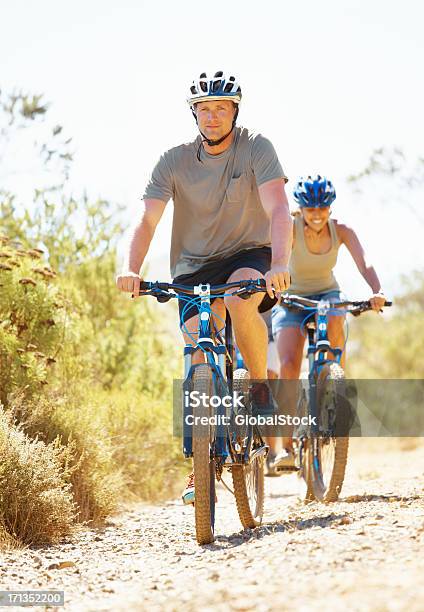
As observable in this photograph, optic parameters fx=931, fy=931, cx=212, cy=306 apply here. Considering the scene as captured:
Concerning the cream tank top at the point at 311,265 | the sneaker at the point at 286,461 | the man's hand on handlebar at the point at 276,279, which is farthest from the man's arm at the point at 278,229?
the sneaker at the point at 286,461

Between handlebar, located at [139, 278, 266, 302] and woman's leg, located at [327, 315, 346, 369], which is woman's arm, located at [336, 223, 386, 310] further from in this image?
handlebar, located at [139, 278, 266, 302]

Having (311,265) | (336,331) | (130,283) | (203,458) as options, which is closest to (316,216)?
(311,265)

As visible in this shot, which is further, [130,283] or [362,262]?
[362,262]

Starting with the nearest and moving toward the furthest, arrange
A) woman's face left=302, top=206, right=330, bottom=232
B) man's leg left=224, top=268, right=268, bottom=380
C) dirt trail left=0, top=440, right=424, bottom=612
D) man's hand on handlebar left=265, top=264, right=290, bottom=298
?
dirt trail left=0, top=440, right=424, bottom=612
man's hand on handlebar left=265, top=264, right=290, bottom=298
man's leg left=224, top=268, right=268, bottom=380
woman's face left=302, top=206, right=330, bottom=232

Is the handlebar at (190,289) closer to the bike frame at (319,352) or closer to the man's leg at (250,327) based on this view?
the man's leg at (250,327)

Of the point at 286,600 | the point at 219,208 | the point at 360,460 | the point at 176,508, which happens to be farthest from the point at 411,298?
the point at 286,600

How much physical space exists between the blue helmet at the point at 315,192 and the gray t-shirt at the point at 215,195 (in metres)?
1.58

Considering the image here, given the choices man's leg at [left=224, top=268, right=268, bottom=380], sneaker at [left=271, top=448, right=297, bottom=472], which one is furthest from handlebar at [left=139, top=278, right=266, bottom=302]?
sneaker at [left=271, top=448, right=297, bottom=472]

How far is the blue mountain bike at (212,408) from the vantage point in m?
4.95

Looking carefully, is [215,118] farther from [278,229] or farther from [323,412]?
[323,412]

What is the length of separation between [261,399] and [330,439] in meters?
1.30

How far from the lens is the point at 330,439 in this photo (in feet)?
22.6

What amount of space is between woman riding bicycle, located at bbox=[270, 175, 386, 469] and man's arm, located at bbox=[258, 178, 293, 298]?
1.91 meters

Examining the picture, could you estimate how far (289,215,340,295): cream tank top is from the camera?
752 cm
